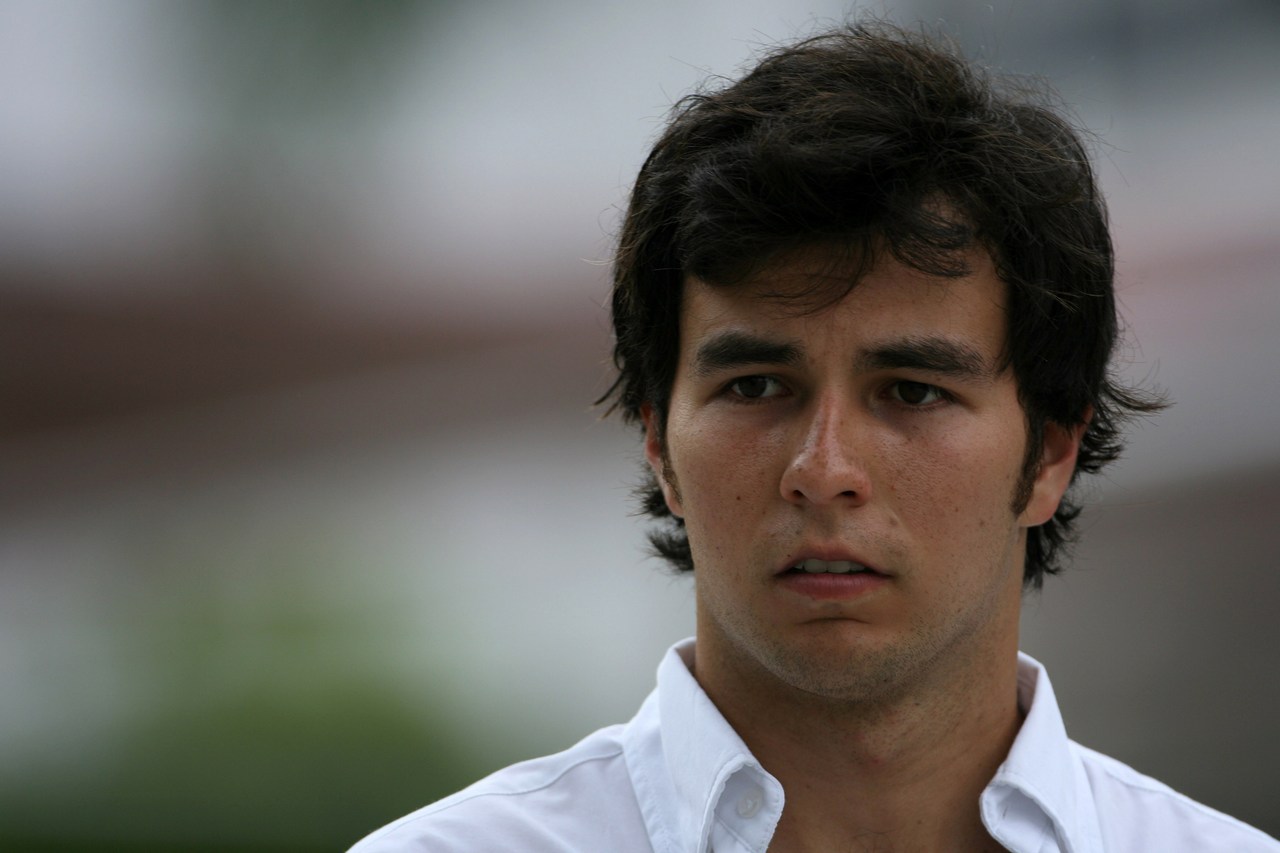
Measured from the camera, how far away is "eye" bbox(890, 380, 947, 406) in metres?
2.28

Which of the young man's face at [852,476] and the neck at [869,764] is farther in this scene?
the neck at [869,764]

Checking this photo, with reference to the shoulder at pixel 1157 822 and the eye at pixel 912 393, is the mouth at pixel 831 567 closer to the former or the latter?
the eye at pixel 912 393

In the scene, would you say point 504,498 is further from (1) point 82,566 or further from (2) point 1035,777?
(2) point 1035,777

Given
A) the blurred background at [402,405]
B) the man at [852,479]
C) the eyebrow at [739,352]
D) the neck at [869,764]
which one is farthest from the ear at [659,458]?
the blurred background at [402,405]

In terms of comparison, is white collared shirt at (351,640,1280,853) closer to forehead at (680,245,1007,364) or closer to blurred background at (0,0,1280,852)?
forehead at (680,245,1007,364)

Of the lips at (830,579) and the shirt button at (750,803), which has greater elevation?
the lips at (830,579)

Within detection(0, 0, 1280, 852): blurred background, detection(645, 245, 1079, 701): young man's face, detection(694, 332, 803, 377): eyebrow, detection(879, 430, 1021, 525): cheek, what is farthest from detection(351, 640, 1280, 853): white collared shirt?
detection(0, 0, 1280, 852): blurred background

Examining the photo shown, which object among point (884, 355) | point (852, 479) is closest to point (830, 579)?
point (852, 479)

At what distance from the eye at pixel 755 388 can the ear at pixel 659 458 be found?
0.81 ft

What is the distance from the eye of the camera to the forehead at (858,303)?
2.24m

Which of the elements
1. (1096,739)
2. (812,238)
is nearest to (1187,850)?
(812,238)

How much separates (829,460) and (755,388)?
238 mm

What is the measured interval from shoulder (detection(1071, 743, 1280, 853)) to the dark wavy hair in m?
0.64

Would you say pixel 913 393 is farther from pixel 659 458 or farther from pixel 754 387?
pixel 659 458
